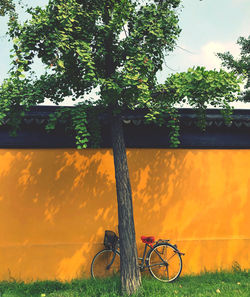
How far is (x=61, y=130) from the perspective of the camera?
6.15 metres

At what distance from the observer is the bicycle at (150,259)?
5633mm

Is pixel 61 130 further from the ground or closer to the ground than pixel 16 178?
further from the ground

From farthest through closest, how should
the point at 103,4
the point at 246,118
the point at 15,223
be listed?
the point at 246,118, the point at 15,223, the point at 103,4

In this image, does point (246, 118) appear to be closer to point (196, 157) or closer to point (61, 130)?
point (196, 157)

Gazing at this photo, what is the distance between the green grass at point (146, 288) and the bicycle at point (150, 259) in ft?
0.84

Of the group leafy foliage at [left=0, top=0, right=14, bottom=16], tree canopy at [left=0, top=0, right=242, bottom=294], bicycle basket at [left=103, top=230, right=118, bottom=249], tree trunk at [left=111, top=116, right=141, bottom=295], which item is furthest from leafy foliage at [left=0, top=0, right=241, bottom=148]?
leafy foliage at [left=0, top=0, right=14, bottom=16]

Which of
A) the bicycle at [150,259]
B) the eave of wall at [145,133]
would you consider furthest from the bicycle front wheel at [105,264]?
the eave of wall at [145,133]

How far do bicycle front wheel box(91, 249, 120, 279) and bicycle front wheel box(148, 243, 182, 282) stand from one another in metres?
0.72

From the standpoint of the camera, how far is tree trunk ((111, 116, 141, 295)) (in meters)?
4.71

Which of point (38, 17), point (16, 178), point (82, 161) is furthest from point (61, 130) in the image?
point (38, 17)

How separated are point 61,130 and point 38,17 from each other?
8.03ft

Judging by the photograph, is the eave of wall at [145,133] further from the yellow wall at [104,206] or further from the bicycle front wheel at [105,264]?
the bicycle front wheel at [105,264]

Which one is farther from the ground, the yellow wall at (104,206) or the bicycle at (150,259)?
the yellow wall at (104,206)

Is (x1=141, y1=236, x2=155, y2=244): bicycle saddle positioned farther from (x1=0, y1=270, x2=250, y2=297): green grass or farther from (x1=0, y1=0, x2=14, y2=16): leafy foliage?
(x1=0, y1=0, x2=14, y2=16): leafy foliage
